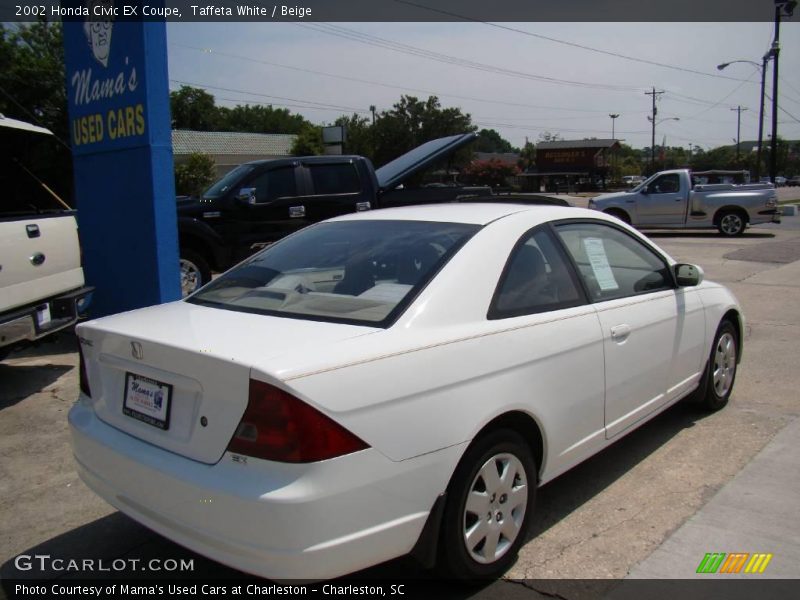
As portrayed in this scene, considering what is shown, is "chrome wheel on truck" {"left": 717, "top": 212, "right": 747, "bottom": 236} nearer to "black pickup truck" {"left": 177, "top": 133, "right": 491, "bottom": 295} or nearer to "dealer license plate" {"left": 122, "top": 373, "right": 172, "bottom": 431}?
"black pickup truck" {"left": 177, "top": 133, "right": 491, "bottom": 295}

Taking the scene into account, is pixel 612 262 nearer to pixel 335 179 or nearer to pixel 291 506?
pixel 291 506

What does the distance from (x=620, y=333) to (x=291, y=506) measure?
211cm

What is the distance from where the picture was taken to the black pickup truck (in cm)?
921

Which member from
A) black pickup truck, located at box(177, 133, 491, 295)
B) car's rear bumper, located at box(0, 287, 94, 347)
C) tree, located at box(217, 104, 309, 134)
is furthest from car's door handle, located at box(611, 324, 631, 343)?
tree, located at box(217, 104, 309, 134)

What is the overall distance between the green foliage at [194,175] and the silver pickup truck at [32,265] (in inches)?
1480

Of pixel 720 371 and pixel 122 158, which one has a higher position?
pixel 122 158

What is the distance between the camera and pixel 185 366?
8.37 ft

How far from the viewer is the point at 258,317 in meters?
2.92

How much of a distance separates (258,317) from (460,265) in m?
0.89

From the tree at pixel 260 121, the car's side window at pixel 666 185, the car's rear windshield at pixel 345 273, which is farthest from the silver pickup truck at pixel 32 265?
the tree at pixel 260 121

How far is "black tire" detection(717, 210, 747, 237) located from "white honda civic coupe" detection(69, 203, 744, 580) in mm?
17204

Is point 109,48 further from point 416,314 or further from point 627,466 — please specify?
point 627,466

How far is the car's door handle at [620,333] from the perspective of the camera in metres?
3.59

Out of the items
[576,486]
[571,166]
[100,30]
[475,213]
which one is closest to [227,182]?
[100,30]
